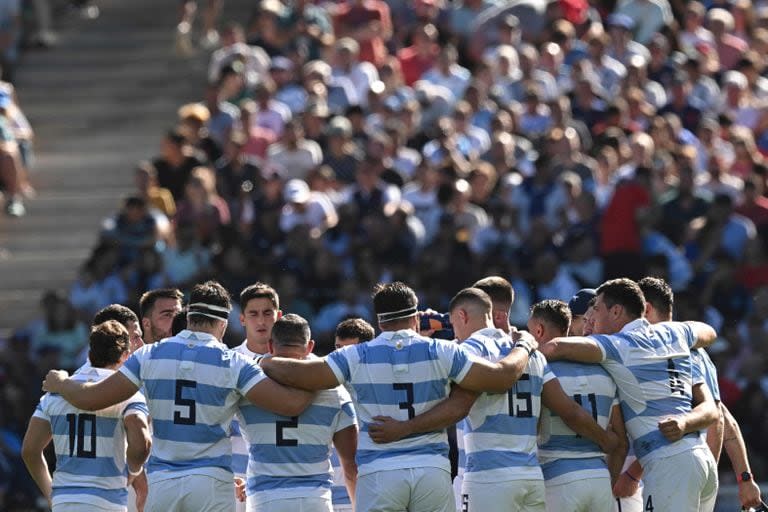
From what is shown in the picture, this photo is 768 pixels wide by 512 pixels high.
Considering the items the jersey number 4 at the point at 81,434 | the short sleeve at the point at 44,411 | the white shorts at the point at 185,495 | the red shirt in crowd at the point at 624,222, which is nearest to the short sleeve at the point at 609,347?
the white shorts at the point at 185,495

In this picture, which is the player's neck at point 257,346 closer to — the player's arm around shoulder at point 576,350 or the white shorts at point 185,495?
the white shorts at point 185,495

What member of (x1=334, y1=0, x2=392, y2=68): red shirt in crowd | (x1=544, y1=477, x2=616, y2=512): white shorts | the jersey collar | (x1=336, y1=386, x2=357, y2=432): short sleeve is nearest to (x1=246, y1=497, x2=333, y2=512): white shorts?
(x1=336, y1=386, x2=357, y2=432): short sleeve

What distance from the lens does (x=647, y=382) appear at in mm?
11859

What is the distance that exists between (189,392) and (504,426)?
1.95 metres

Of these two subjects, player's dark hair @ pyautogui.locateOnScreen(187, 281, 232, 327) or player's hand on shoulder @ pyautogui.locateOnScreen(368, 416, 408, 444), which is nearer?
player's hand on shoulder @ pyautogui.locateOnScreen(368, 416, 408, 444)

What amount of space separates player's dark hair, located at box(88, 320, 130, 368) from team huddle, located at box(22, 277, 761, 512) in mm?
13

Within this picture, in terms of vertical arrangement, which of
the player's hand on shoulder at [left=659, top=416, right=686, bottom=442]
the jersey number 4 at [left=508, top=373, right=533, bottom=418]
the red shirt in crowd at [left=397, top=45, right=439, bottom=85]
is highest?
the jersey number 4 at [left=508, top=373, right=533, bottom=418]

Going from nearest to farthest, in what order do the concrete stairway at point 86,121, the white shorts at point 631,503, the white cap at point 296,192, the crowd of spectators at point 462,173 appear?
the white shorts at point 631,503, the crowd of spectators at point 462,173, the white cap at point 296,192, the concrete stairway at point 86,121

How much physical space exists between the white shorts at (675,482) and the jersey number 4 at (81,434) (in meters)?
3.51

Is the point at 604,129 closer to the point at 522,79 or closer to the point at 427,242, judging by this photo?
the point at 522,79

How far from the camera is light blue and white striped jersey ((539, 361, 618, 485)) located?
11.7 m

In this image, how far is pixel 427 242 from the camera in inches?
755

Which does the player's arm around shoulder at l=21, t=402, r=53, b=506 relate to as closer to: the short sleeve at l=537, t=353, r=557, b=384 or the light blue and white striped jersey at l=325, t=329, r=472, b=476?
the light blue and white striped jersey at l=325, t=329, r=472, b=476

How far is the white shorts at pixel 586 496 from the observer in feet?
38.1
